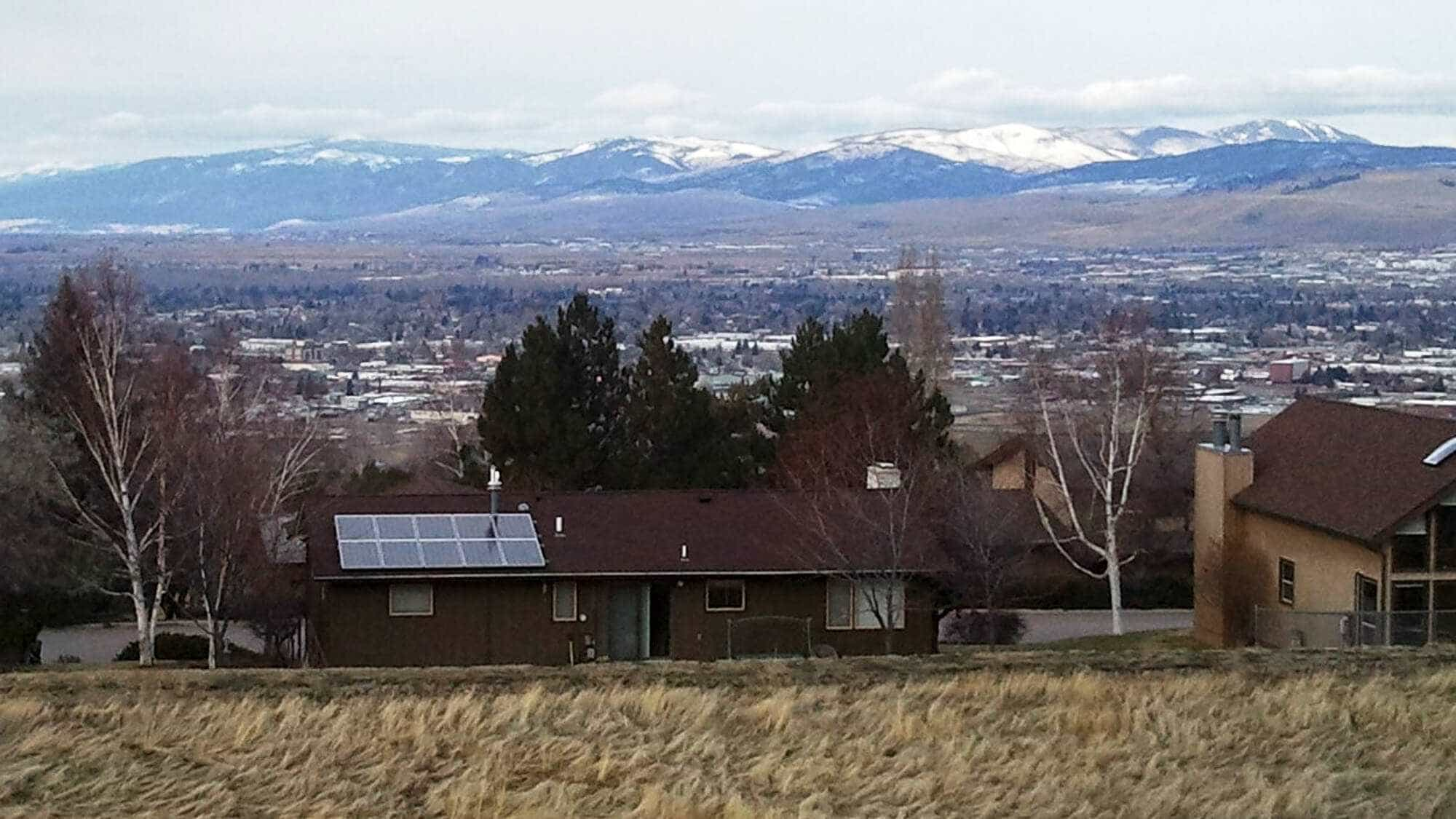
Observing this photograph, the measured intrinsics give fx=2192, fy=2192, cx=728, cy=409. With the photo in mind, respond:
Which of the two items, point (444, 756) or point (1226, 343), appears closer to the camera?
point (444, 756)

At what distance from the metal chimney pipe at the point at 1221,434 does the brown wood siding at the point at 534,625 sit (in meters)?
6.43

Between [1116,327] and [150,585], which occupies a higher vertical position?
[1116,327]

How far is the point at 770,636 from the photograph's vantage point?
112 feet

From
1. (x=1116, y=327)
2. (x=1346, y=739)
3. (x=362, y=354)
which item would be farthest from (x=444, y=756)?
(x=362, y=354)

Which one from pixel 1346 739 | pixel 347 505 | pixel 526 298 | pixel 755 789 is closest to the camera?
pixel 755 789

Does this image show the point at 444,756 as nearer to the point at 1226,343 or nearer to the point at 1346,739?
the point at 1346,739

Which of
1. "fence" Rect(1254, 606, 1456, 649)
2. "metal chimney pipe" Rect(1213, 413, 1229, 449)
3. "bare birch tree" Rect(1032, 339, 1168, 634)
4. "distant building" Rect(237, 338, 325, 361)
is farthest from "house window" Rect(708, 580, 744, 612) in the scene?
"distant building" Rect(237, 338, 325, 361)

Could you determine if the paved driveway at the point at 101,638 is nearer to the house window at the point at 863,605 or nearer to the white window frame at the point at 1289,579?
the house window at the point at 863,605

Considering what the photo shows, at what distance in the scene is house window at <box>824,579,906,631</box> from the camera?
34344 millimetres

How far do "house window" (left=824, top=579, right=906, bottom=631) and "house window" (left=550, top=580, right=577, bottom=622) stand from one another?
4015 mm

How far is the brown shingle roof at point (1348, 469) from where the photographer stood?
3316 centimetres

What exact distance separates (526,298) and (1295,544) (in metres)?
161

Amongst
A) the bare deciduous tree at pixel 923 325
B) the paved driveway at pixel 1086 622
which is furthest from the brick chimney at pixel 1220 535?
the bare deciduous tree at pixel 923 325

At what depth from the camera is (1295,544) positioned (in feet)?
115
